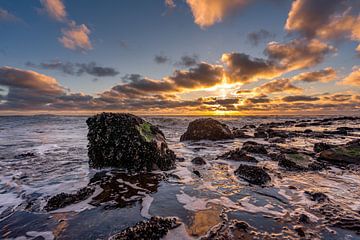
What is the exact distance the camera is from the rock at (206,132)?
14.8 metres

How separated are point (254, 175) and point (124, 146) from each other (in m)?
4.06

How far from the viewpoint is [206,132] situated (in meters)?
14.8

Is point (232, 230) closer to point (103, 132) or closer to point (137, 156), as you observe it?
point (137, 156)

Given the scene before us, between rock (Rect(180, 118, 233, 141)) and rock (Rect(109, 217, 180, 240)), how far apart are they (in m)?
11.2

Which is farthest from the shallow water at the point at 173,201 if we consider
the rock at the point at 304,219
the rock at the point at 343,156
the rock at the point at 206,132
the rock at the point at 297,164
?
the rock at the point at 206,132

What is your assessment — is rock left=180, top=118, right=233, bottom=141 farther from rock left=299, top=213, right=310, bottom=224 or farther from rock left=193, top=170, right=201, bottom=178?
rock left=299, top=213, right=310, bottom=224

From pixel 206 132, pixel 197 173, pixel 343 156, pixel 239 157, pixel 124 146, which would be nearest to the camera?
pixel 197 173

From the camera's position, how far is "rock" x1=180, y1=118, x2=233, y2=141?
14.8 meters

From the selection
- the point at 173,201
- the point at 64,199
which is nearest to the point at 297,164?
the point at 173,201

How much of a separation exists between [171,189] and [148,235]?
6.82 feet

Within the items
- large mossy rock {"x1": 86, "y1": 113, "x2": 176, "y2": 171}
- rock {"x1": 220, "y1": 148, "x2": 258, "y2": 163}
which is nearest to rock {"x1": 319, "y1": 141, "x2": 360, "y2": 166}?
rock {"x1": 220, "y1": 148, "x2": 258, "y2": 163}

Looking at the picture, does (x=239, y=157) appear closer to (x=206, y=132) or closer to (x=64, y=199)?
(x=64, y=199)

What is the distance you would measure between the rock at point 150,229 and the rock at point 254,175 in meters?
2.79

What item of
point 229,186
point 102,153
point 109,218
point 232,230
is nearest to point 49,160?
point 102,153
